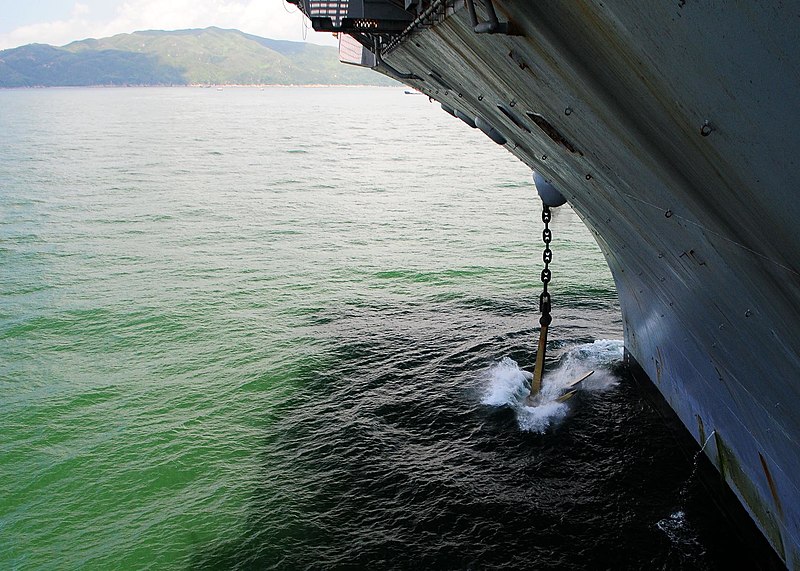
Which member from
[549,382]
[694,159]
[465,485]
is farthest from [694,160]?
[549,382]

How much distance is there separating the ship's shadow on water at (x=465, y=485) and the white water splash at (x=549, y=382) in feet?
0.38

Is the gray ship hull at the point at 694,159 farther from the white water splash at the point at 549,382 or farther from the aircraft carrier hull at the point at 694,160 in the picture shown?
the white water splash at the point at 549,382

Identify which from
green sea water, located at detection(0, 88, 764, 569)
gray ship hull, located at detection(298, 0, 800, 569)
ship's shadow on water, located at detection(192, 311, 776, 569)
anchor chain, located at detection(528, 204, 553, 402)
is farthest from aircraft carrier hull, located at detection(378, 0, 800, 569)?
green sea water, located at detection(0, 88, 764, 569)

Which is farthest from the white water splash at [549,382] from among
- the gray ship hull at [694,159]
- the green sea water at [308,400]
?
the gray ship hull at [694,159]

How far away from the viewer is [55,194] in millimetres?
37594

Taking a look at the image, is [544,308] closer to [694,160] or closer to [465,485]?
[465,485]

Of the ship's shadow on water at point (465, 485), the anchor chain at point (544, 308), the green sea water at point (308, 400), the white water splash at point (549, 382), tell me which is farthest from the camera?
the white water splash at point (549, 382)

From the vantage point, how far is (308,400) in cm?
1452

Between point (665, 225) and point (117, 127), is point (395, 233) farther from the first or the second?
point (117, 127)

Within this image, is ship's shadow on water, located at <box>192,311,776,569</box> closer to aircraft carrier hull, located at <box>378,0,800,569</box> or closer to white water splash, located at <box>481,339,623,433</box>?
white water splash, located at <box>481,339,623,433</box>

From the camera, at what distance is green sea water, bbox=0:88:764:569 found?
1018cm

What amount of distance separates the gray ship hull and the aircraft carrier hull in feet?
0.05

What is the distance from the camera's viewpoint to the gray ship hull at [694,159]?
3277 millimetres

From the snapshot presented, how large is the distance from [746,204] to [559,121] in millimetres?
3268
